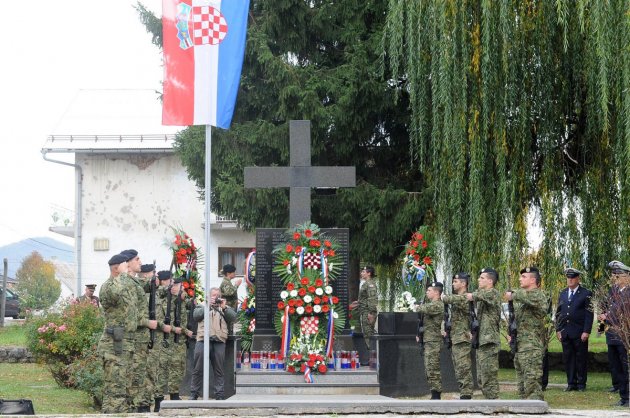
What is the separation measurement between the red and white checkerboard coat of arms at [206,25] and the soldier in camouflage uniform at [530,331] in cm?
488

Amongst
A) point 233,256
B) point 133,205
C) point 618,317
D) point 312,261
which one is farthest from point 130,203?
point 618,317

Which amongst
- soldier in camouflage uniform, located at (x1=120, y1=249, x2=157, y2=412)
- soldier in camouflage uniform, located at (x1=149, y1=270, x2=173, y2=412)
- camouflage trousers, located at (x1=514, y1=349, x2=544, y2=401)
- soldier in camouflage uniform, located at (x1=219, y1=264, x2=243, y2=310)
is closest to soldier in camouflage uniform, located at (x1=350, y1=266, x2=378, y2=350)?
soldier in camouflage uniform, located at (x1=219, y1=264, x2=243, y2=310)

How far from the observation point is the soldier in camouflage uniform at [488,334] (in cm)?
1312

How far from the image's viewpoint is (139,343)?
12.4m

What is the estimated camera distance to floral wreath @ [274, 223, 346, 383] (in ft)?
48.8

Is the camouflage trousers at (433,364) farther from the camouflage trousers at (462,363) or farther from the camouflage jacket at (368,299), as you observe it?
the camouflage jacket at (368,299)

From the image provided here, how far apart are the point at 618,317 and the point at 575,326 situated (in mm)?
2978

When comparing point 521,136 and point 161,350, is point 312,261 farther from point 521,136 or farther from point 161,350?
point 521,136

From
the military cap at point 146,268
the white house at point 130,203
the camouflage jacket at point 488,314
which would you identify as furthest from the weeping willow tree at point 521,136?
the white house at point 130,203

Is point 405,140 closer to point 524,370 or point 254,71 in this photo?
point 254,71

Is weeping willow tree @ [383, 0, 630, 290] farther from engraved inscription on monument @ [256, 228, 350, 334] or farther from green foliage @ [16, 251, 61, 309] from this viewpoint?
green foliage @ [16, 251, 61, 309]

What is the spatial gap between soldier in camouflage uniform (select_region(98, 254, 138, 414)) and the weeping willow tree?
5955 millimetres

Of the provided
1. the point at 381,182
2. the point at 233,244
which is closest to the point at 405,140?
the point at 381,182

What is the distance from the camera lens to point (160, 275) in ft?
46.8
